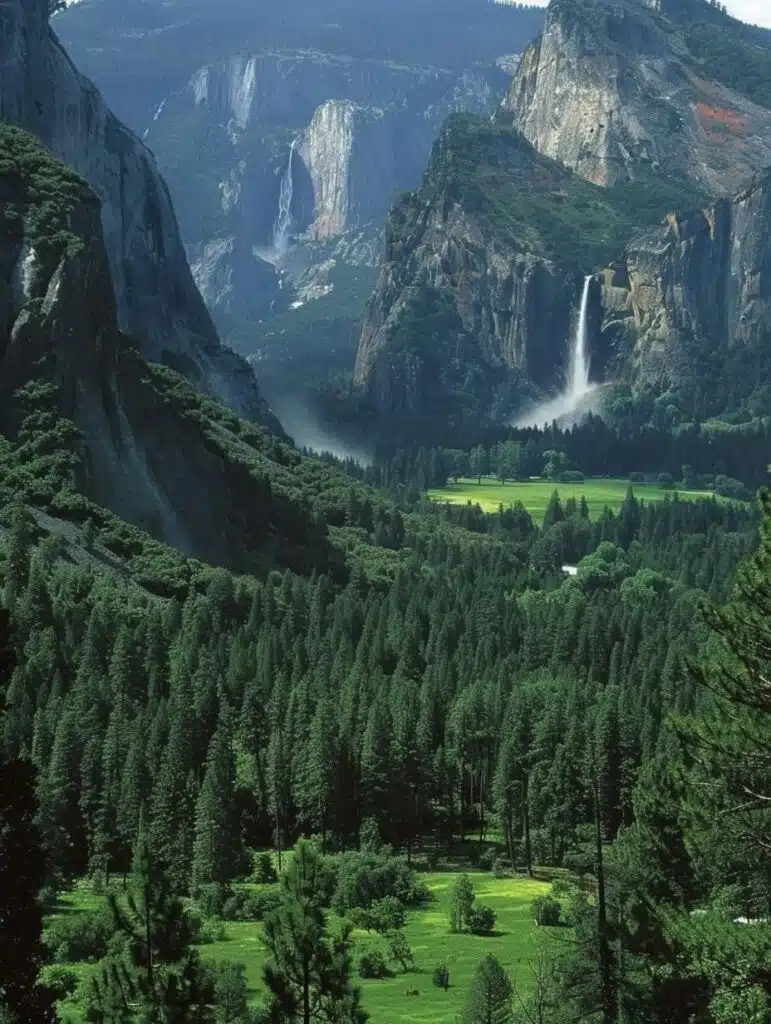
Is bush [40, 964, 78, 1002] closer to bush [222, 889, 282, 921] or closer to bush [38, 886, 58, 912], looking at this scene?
bush [38, 886, 58, 912]

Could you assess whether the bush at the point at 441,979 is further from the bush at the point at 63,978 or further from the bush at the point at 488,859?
the bush at the point at 488,859

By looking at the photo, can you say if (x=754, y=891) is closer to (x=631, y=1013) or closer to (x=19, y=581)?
(x=631, y=1013)

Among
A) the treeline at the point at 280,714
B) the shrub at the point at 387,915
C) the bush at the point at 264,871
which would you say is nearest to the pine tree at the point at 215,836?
the treeline at the point at 280,714

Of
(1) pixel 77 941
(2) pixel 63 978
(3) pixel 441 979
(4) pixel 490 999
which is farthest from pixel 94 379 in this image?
(4) pixel 490 999

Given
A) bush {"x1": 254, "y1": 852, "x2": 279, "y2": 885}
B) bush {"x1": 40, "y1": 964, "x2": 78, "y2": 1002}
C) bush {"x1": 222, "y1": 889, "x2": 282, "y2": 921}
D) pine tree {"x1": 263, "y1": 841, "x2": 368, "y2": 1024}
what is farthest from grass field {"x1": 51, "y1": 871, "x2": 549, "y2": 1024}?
pine tree {"x1": 263, "y1": 841, "x2": 368, "y2": 1024}

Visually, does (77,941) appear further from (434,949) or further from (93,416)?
(93,416)
